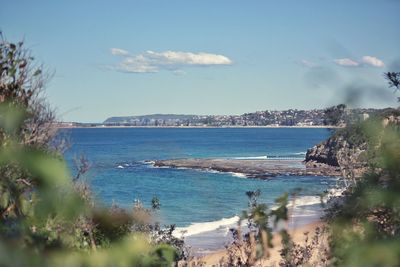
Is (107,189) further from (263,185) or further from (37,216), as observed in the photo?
(37,216)

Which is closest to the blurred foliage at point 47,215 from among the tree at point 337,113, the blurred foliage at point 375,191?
the blurred foliage at point 375,191

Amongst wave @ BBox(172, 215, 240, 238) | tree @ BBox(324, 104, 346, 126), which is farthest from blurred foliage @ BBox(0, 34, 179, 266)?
wave @ BBox(172, 215, 240, 238)

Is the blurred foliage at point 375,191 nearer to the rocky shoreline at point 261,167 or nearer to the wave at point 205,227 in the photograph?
the wave at point 205,227

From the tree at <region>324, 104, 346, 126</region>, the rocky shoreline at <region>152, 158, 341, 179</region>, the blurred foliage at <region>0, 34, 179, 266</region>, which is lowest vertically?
the rocky shoreline at <region>152, 158, 341, 179</region>

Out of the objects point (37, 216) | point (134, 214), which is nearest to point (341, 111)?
point (134, 214)

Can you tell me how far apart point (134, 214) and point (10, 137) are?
29 cm

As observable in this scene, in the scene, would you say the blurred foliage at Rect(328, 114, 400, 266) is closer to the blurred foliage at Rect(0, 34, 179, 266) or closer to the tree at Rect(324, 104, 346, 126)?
the tree at Rect(324, 104, 346, 126)

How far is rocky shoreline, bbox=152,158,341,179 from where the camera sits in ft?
233

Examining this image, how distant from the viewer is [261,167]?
262 ft

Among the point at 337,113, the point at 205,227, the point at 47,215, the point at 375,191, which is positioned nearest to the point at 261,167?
the point at 205,227

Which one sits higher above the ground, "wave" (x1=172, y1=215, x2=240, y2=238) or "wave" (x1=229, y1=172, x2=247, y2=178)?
"wave" (x1=229, y1=172, x2=247, y2=178)

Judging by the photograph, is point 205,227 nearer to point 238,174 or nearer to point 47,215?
point 238,174

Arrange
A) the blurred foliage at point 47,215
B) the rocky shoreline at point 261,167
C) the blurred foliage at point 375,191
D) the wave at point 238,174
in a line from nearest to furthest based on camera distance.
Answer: the blurred foliage at point 47,215, the blurred foliage at point 375,191, the wave at point 238,174, the rocky shoreline at point 261,167

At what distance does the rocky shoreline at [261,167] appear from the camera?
71.1 metres
